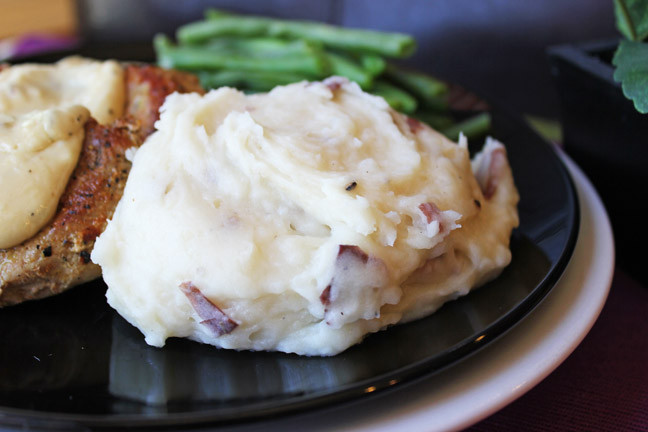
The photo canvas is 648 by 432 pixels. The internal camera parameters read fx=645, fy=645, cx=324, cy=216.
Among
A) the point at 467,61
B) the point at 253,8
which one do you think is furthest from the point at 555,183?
the point at 253,8

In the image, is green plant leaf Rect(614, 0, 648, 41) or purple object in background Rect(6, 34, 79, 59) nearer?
green plant leaf Rect(614, 0, 648, 41)

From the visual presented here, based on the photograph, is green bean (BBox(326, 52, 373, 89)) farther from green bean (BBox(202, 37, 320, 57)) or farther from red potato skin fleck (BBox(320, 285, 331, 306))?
red potato skin fleck (BBox(320, 285, 331, 306))

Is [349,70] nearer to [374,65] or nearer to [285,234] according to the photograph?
[374,65]

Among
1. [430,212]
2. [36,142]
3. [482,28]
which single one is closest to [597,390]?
[430,212]

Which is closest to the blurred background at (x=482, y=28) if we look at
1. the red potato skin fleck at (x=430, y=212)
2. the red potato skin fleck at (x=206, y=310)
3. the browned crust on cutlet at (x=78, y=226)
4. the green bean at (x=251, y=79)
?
the green bean at (x=251, y=79)

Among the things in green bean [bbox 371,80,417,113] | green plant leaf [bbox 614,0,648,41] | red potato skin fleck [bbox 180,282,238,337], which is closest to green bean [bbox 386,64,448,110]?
green bean [bbox 371,80,417,113]

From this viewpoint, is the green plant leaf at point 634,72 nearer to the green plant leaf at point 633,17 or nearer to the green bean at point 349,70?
the green plant leaf at point 633,17
